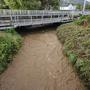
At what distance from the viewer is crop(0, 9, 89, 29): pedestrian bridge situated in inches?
Answer: 612

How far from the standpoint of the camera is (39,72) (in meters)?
10.0

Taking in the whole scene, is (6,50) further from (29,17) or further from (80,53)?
(29,17)

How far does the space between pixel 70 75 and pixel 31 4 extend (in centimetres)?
1404

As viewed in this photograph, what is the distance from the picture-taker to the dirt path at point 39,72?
870 centimetres

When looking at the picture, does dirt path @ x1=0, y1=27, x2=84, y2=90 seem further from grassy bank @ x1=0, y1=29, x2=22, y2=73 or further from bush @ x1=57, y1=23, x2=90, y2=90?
bush @ x1=57, y1=23, x2=90, y2=90

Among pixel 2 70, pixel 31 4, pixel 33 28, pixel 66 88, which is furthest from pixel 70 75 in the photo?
pixel 31 4

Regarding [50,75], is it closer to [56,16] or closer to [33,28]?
[33,28]

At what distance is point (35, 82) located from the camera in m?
8.95

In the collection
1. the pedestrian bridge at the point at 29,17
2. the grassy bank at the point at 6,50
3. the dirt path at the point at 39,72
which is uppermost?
the pedestrian bridge at the point at 29,17

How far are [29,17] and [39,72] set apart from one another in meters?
9.81

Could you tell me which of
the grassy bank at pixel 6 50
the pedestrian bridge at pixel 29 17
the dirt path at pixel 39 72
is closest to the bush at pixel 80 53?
the dirt path at pixel 39 72

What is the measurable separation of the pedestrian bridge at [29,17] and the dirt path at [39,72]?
2.82 meters

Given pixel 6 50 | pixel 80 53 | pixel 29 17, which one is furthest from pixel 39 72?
pixel 29 17

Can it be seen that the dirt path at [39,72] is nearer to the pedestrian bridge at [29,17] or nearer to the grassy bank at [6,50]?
the grassy bank at [6,50]
